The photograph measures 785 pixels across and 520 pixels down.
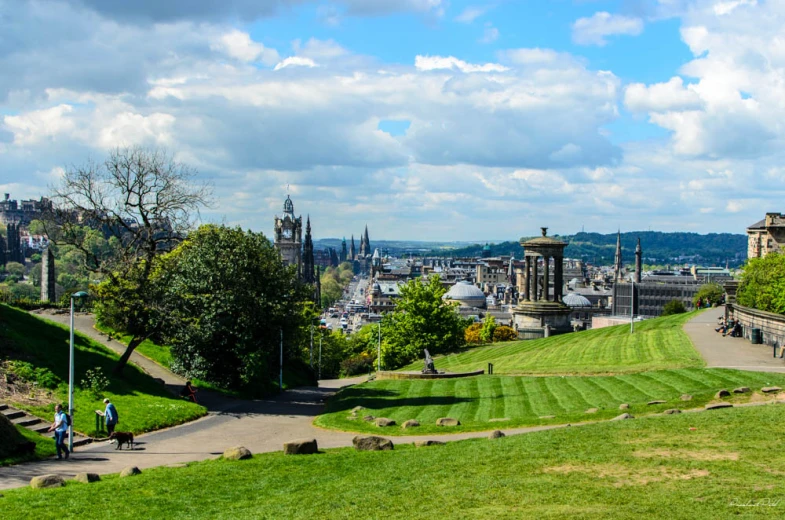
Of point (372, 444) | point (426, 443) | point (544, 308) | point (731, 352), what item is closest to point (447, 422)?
point (426, 443)

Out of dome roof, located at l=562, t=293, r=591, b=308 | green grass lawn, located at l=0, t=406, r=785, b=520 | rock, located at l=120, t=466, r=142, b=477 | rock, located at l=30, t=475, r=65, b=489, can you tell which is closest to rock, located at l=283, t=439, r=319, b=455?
green grass lawn, located at l=0, t=406, r=785, b=520

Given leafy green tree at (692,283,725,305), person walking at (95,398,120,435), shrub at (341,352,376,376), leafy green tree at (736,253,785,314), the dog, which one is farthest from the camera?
leafy green tree at (692,283,725,305)

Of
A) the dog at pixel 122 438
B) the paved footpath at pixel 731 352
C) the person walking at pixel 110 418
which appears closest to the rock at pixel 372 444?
the dog at pixel 122 438

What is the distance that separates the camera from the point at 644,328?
65.1 meters

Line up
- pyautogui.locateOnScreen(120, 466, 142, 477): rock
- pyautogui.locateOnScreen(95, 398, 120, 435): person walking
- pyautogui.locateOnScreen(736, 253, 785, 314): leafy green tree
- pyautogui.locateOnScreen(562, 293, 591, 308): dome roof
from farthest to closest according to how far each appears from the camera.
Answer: pyautogui.locateOnScreen(562, 293, 591, 308): dome roof → pyautogui.locateOnScreen(736, 253, 785, 314): leafy green tree → pyautogui.locateOnScreen(95, 398, 120, 435): person walking → pyautogui.locateOnScreen(120, 466, 142, 477): rock

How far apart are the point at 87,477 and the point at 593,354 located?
35.9 metres

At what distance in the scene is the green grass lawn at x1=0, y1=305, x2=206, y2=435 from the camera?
93.0 feet

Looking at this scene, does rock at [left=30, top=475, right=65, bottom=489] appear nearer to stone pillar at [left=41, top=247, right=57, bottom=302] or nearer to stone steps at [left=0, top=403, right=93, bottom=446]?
stone steps at [left=0, top=403, right=93, bottom=446]

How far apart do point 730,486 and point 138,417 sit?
20707 mm

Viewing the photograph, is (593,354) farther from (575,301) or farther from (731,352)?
(575,301)

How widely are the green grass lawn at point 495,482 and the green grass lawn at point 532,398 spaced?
490 cm

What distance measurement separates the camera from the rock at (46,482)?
18.1 m

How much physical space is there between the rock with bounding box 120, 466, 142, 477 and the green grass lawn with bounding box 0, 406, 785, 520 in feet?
1.13

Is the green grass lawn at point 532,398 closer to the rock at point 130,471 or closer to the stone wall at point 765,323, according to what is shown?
the rock at point 130,471
